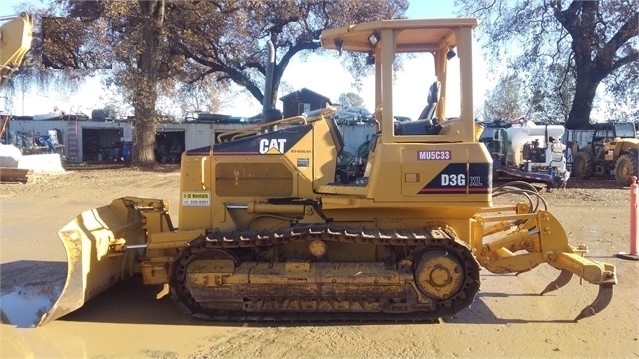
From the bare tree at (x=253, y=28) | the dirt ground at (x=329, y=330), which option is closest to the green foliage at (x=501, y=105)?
the bare tree at (x=253, y=28)

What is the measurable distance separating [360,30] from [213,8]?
62.5ft

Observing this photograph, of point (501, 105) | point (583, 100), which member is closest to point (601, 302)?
point (583, 100)

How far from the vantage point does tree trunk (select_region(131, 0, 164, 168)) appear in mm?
20469

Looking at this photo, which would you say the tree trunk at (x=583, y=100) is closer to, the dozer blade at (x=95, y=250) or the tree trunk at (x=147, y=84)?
the tree trunk at (x=147, y=84)

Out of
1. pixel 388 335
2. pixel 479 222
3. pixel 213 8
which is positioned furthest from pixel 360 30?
pixel 213 8

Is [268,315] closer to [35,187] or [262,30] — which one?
A: [35,187]

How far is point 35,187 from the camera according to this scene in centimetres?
1521

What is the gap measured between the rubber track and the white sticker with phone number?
0.48 meters

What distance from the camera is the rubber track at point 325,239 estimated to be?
4715 mm

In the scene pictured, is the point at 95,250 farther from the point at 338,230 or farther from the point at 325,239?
the point at 338,230

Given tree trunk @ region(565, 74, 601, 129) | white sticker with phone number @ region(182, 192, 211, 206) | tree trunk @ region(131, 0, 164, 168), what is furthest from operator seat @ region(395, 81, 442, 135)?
tree trunk @ region(565, 74, 601, 129)

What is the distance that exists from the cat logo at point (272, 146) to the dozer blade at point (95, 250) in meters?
1.73

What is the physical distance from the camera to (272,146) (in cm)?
515

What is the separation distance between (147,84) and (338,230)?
17.7 meters
